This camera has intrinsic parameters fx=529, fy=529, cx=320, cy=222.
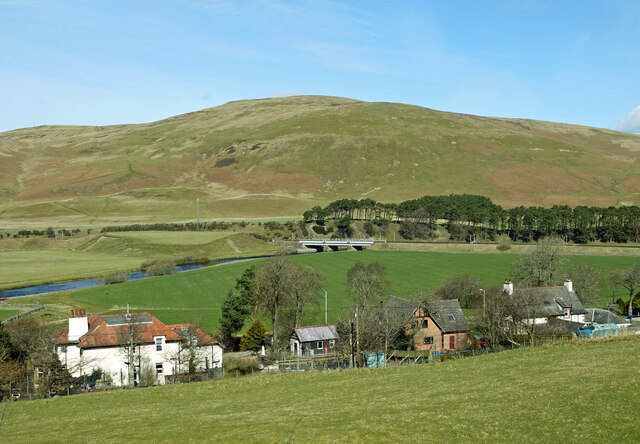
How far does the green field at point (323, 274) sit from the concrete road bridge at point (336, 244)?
98.1ft

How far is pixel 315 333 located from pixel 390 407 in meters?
40.1

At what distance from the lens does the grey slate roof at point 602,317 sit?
233 ft

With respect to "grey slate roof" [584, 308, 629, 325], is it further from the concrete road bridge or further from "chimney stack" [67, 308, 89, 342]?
the concrete road bridge

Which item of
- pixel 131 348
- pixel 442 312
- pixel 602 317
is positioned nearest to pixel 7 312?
pixel 131 348

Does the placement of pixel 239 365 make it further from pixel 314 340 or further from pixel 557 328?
pixel 557 328

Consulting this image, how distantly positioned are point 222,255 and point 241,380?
124967 mm

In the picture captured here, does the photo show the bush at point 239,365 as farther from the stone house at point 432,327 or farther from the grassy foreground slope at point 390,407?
the stone house at point 432,327

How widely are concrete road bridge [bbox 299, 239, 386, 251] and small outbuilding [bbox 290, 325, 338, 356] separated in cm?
10699

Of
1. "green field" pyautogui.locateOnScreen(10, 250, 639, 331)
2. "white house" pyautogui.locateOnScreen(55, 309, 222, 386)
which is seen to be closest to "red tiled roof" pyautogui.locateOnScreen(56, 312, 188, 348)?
"white house" pyautogui.locateOnScreen(55, 309, 222, 386)

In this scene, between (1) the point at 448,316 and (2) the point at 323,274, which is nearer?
(1) the point at 448,316

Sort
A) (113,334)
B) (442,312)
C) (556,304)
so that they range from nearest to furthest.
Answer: (113,334), (442,312), (556,304)

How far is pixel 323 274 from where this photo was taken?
4582 inches

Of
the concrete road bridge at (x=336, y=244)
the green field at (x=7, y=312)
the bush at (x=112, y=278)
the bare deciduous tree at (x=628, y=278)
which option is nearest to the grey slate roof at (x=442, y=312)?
the bare deciduous tree at (x=628, y=278)

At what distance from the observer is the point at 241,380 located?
40125 mm
